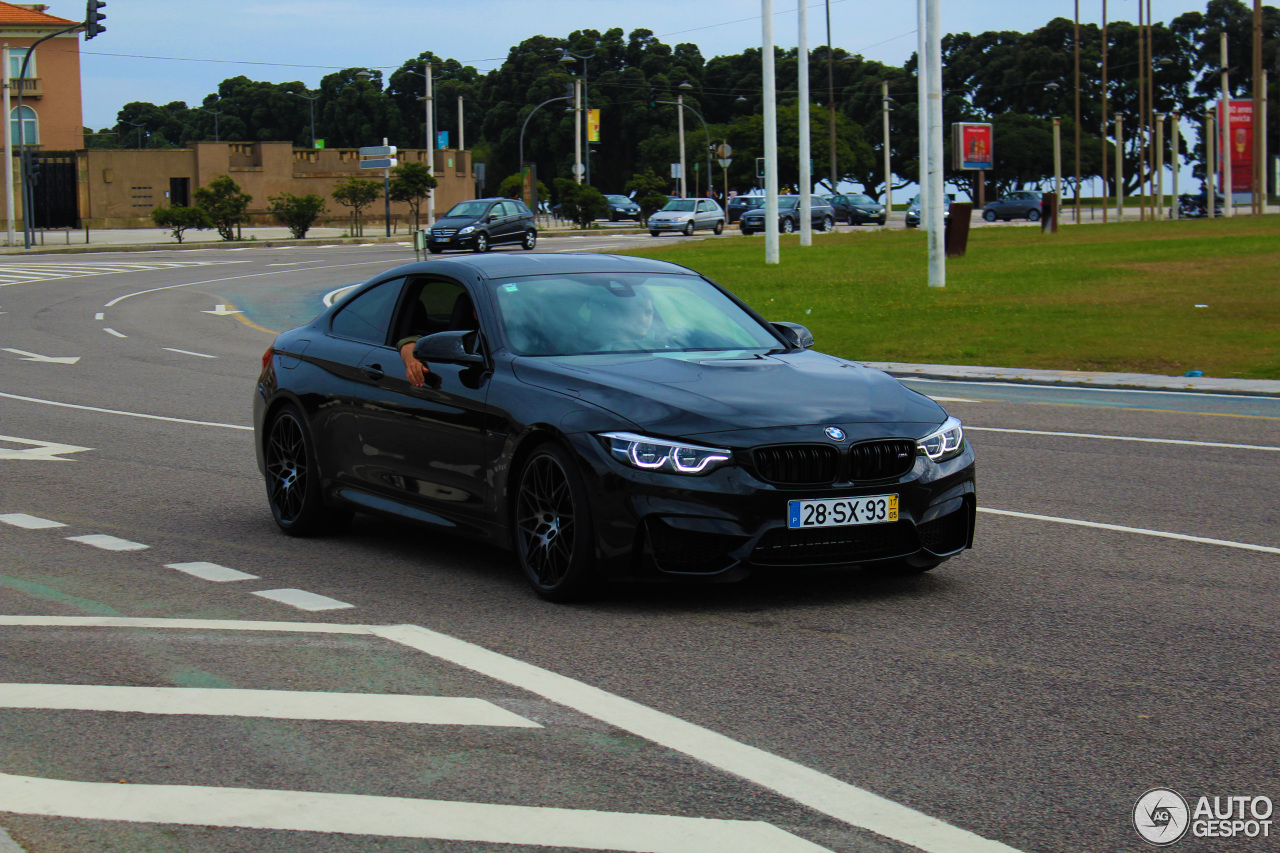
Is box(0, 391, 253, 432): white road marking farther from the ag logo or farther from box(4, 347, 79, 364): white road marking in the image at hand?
the ag logo

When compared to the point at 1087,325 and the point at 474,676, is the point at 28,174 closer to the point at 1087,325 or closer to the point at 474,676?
the point at 1087,325

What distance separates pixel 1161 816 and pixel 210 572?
194 inches

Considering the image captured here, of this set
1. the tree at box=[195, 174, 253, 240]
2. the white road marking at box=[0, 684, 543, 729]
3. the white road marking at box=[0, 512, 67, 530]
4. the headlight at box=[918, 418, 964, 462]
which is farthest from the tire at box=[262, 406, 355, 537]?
the tree at box=[195, 174, 253, 240]

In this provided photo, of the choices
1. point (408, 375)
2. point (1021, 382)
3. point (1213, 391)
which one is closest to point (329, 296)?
point (1021, 382)

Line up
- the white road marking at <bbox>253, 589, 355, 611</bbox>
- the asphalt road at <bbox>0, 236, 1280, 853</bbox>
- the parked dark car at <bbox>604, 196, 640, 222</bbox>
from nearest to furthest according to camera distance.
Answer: the asphalt road at <bbox>0, 236, 1280, 853</bbox> < the white road marking at <bbox>253, 589, 355, 611</bbox> < the parked dark car at <bbox>604, 196, 640, 222</bbox>

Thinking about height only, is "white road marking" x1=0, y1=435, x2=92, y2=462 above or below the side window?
below

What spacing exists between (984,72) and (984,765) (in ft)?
397

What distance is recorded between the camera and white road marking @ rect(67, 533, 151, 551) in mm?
8414

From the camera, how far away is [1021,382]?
17.5 m

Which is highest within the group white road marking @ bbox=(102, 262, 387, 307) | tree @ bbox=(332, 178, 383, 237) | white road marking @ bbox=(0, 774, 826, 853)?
tree @ bbox=(332, 178, 383, 237)

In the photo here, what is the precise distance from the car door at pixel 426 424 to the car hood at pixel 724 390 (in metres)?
0.42

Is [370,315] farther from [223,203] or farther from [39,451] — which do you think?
[223,203]

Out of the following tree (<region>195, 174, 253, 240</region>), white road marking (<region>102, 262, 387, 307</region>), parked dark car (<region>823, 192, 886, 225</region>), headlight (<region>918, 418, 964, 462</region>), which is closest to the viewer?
headlight (<region>918, 418, 964, 462</region>)

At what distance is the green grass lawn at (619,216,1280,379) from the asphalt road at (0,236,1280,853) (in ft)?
32.0
